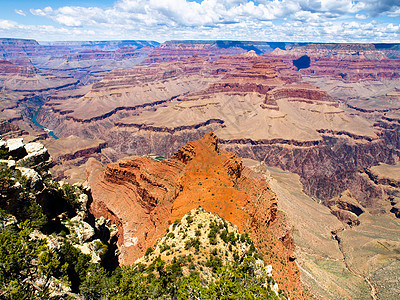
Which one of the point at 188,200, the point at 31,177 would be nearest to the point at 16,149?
the point at 31,177

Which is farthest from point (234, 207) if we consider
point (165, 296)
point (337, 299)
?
point (337, 299)

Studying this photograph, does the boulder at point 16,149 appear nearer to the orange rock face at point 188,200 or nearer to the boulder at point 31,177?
the boulder at point 31,177

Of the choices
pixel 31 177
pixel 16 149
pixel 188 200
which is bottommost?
pixel 188 200

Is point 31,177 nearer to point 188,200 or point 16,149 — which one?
point 16,149

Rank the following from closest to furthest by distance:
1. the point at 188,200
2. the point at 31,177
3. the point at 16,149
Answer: the point at 31,177 → the point at 16,149 → the point at 188,200

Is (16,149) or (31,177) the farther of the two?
(16,149)

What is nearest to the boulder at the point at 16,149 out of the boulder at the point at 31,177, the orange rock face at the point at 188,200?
the boulder at the point at 31,177

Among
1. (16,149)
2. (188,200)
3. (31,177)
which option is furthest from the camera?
(188,200)

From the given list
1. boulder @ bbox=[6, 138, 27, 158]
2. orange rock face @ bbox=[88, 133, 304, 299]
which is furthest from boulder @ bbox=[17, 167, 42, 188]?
orange rock face @ bbox=[88, 133, 304, 299]

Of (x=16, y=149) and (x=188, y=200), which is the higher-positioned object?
(x=16, y=149)

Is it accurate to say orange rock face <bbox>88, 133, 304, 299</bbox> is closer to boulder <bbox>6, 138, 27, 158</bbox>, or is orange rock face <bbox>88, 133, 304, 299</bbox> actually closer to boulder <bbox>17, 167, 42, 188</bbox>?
boulder <bbox>17, 167, 42, 188</bbox>
